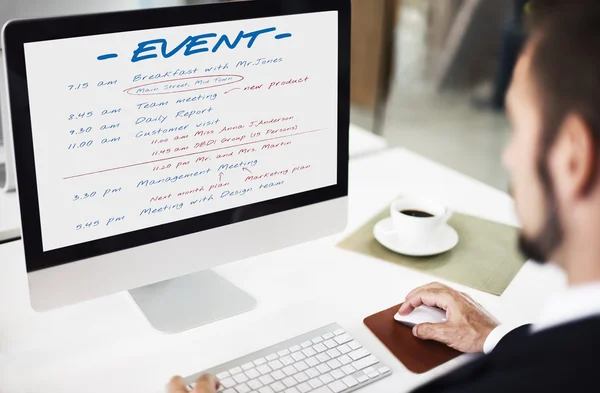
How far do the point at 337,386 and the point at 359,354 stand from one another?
0.08 metres

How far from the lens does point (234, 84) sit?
1.03 meters

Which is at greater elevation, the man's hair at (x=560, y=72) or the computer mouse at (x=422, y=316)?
the man's hair at (x=560, y=72)

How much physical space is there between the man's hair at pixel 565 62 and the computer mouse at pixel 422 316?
46 cm

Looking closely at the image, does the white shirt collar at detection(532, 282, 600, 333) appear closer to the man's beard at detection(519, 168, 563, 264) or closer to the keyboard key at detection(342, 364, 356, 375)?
the man's beard at detection(519, 168, 563, 264)

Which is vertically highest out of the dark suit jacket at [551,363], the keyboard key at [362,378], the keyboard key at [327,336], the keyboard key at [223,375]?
the dark suit jacket at [551,363]

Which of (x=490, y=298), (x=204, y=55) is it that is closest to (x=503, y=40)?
(x=490, y=298)

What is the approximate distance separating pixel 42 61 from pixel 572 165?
66 centimetres

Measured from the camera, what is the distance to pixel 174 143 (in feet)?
3.29

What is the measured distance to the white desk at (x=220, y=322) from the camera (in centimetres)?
98

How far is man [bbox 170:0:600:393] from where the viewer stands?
601 mm

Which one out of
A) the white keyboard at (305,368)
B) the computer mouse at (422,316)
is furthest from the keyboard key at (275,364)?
the computer mouse at (422,316)

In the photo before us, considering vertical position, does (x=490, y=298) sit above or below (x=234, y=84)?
below

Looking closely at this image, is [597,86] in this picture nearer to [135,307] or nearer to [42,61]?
[42,61]

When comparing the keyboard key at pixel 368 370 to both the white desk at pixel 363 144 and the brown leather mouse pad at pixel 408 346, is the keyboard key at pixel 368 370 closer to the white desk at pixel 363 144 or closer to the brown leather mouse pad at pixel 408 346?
the brown leather mouse pad at pixel 408 346
